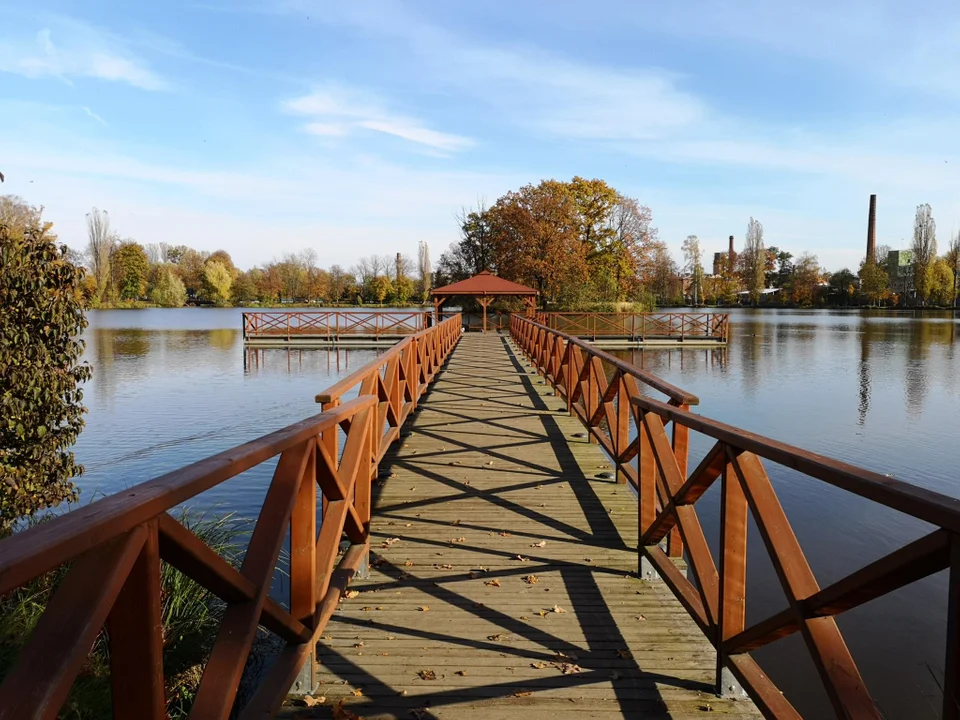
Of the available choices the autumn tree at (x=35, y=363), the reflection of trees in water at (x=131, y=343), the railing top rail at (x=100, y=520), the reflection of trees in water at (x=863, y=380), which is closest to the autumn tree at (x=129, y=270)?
the reflection of trees in water at (x=131, y=343)

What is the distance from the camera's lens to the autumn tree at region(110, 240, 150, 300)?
6731 cm

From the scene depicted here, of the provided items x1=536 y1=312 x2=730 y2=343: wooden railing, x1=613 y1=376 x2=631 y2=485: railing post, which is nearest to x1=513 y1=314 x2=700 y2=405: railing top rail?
x1=613 y1=376 x2=631 y2=485: railing post

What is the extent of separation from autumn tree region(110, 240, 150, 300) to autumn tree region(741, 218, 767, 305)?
68681mm

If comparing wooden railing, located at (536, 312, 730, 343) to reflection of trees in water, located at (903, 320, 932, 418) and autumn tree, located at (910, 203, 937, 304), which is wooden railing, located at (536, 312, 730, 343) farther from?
autumn tree, located at (910, 203, 937, 304)

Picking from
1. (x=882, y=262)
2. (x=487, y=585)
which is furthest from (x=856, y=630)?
(x=882, y=262)

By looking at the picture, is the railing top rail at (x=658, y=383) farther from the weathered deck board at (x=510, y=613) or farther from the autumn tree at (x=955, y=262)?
the autumn tree at (x=955, y=262)

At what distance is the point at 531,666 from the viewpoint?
2645 mm

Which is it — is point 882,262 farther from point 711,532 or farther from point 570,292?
point 711,532

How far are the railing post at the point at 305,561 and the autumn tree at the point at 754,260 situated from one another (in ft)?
282

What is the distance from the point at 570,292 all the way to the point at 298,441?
36869 mm

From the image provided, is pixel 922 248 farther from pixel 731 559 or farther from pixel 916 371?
pixel 731 559

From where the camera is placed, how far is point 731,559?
2.37 meters

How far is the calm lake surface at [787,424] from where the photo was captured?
5.49m

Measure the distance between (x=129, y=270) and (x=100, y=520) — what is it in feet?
249
